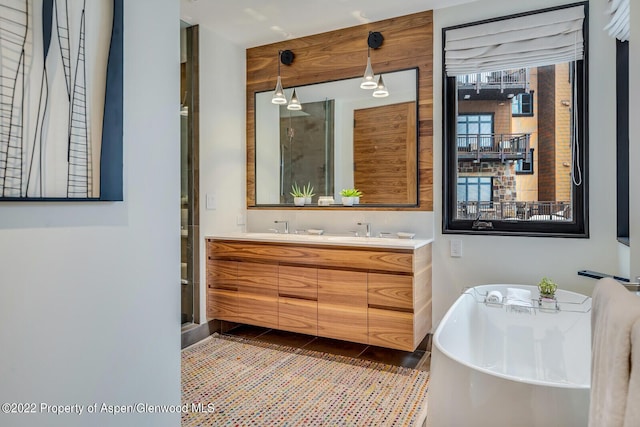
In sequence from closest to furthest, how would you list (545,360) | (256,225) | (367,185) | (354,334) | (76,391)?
(76,391), (545,360), (354,334), (367,185), (256,225)

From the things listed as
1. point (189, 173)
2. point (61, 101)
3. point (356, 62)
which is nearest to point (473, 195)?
point (356, 62)

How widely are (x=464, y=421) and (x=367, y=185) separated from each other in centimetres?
214

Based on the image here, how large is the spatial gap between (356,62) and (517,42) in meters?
1.19

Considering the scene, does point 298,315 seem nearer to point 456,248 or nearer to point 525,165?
point 456,248

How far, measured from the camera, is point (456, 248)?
3002 mm

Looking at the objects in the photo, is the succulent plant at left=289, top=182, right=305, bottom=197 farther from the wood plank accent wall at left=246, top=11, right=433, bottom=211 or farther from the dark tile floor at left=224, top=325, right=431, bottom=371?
the dark tile floor at left=224, top=325, right=431, bottom=371

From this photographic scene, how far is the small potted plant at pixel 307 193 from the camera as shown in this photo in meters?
3.60

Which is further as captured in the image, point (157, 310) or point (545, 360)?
point (545, 360)

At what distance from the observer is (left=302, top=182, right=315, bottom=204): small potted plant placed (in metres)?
3.60

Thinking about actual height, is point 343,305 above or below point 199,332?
above

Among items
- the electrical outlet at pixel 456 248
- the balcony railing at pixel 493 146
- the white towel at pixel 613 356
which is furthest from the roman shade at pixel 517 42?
the white towel at pixel 613 356

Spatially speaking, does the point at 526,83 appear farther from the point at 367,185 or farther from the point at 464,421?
the point at 464,421

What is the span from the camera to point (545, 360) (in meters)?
2.33

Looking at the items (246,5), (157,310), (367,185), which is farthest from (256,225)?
(157,310)
